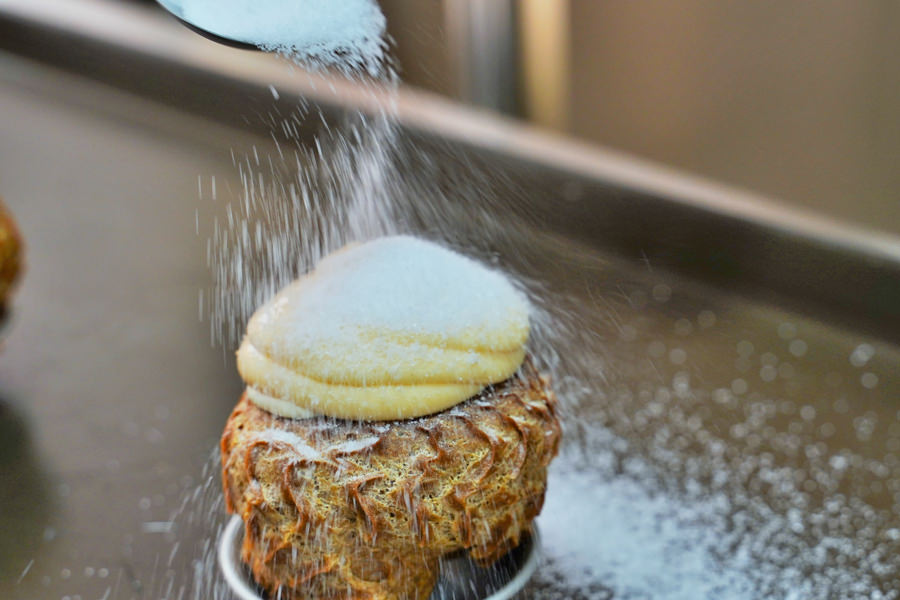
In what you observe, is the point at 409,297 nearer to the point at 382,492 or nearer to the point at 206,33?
the point at 382,492

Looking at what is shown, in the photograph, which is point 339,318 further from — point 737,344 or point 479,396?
point 737,344

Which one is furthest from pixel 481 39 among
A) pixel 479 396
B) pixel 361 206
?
pixel 479 396

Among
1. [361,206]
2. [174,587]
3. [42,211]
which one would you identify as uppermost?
[361,206]

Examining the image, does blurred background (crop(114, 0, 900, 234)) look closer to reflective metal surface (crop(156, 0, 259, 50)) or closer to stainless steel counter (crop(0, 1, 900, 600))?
stainless steel counter (crop(0, 1, 900, 600))

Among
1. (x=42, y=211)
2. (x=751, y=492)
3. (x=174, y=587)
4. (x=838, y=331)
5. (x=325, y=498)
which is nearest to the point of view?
(x=325, y=498)

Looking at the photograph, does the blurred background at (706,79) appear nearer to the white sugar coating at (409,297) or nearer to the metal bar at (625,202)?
the metal bar at (625,202)

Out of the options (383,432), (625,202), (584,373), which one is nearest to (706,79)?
(625,202)
